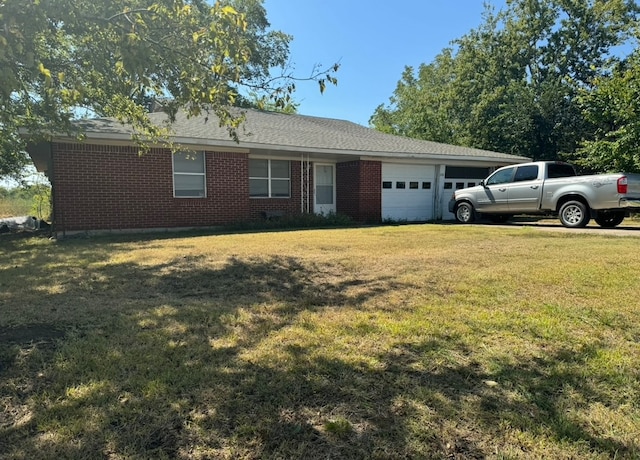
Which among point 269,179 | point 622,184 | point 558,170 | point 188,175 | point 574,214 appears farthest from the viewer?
point 269,179

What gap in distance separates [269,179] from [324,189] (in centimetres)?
241

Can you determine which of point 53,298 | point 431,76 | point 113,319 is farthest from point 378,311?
point 431,76

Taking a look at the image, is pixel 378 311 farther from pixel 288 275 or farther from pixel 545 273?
pixel 545 273

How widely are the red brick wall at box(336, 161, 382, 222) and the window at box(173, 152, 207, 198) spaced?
5.32 meters

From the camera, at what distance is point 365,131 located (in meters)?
19.2

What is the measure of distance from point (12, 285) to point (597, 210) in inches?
485

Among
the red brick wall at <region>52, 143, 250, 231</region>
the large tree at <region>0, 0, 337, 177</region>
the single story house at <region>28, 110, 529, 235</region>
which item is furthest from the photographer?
the single story house at <region>28, 110, 529, 235</region>

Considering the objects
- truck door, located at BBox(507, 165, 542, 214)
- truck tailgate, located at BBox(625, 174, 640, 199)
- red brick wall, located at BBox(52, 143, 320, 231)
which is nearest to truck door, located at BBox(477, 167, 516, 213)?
truck door, located at BBox(507, 165, 542, 214)

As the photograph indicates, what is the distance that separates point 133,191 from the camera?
38.0 feet

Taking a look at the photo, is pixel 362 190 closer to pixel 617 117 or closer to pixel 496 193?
pixel 496 193

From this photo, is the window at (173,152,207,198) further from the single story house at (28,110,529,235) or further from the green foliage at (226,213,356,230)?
the green foliage at (226,213,356,230)

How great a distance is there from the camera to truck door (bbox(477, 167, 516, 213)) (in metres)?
13.0

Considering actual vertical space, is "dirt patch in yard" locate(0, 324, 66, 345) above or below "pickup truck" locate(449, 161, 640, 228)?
below

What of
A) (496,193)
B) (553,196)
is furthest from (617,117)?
(553,196)
